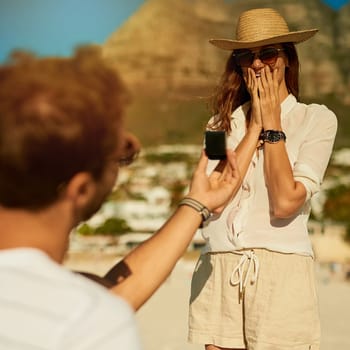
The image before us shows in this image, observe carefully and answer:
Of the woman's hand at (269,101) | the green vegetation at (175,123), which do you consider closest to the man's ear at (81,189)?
the woman's hand at (269,101)

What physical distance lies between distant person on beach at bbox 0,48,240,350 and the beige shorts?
1589mm

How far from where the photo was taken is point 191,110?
135m

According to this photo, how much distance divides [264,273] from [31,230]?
174 centimetres

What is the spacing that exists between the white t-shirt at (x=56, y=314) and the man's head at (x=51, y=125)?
14cm

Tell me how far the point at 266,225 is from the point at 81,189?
5.54 ft

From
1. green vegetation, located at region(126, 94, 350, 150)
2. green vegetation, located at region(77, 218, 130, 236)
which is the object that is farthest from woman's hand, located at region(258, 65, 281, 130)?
green vegetation, located at region(126, 94, 350, 150)

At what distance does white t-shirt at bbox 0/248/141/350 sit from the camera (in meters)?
1.31

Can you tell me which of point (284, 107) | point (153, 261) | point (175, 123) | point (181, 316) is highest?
point (284, 107)

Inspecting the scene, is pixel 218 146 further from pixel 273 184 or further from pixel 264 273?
pixel 264 273

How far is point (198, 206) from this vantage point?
2096 millimetres

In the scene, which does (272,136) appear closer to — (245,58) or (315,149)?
(315,149)

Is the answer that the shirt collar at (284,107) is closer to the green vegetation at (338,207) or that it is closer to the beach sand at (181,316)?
the beach sand at (181,316)

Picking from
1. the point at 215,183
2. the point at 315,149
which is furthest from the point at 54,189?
the point at 315,149

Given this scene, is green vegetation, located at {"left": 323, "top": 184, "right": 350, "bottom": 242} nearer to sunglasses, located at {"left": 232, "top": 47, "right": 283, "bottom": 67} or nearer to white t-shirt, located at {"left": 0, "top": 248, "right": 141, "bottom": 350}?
sunglasses, located at {"left": 232, "top": 47, "right": 283, "bottom": 67}
